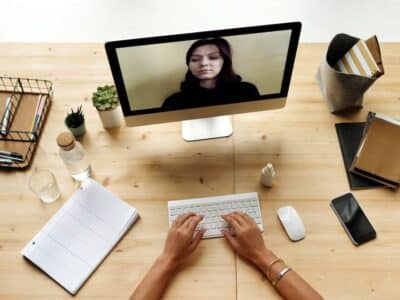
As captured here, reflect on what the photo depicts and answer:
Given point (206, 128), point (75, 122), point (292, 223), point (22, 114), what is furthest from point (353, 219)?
point (22, 114)

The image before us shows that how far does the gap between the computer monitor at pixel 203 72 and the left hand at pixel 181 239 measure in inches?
11.9

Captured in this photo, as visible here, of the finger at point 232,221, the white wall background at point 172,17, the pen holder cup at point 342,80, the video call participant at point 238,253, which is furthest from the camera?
the white wall background at point 172,17

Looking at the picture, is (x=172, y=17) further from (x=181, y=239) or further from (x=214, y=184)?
(x=181, y=239)

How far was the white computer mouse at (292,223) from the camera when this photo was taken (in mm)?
1146

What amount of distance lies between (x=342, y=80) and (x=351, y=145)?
203 millimetres

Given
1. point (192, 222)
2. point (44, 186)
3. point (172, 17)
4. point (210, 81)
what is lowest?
point (192, 222)

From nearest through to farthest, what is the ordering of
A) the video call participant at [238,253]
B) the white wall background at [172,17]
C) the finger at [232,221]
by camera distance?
the video call participant at [238,253] → the finger at [232,221] → the white wall background at [172,17]

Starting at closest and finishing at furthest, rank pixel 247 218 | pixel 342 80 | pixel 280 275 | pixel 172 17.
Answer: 1. pixel 280 275
2. pixel 247 218
3. pixel 342 80
4. pixel 172 17

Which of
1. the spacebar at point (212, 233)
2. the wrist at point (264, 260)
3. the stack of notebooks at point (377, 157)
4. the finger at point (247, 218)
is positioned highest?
the stack of notebooks at point (377, 157)

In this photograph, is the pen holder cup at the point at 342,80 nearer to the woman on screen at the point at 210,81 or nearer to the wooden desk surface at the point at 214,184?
the wooden desk surface at the point at 214,184

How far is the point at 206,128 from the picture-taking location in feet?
4.48

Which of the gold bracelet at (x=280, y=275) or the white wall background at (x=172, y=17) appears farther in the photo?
the white wall background at (x=172, y=17)

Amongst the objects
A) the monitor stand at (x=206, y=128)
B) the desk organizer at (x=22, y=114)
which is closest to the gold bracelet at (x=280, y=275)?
the monitor stand at (x=206, y=128)

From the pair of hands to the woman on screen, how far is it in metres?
0.33
